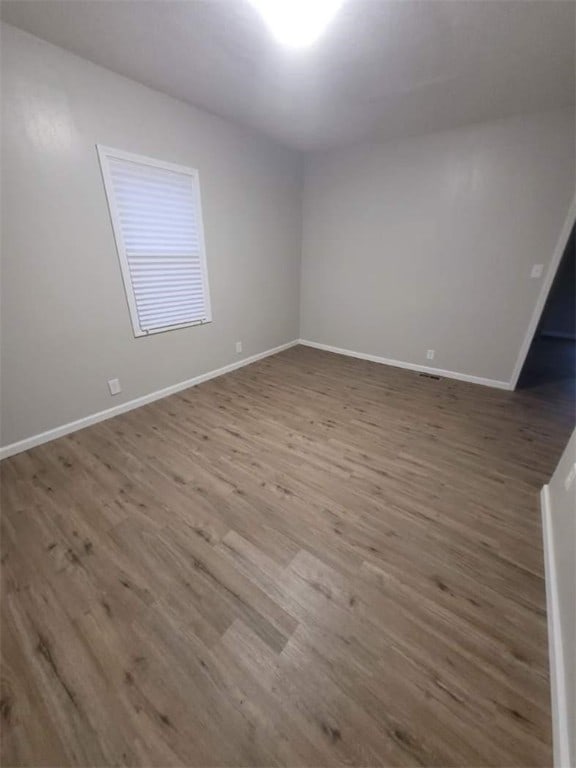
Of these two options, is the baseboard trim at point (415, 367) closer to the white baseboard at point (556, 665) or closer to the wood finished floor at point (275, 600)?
the wood finished floor at point (275, 600)

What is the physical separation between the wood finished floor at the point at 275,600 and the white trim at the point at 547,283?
1.02 metres

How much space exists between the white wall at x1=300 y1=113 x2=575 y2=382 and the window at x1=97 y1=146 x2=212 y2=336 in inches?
73.4

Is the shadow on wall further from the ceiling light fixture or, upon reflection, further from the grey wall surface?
the ceiling light fixture

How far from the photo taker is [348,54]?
1792 mm

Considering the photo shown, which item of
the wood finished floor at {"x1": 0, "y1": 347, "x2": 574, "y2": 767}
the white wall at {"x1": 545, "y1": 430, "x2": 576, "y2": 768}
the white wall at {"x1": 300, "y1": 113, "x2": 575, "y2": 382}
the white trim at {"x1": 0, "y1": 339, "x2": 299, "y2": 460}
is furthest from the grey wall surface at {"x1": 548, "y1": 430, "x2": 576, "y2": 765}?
the white trim at {"x1": 0, "y1": 339, "x2": 299, "y2": 460}

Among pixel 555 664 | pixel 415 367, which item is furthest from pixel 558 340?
pixel 555 664

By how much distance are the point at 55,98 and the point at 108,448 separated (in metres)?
2.36

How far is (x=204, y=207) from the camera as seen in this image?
114 inches

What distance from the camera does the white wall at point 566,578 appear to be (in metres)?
0.89

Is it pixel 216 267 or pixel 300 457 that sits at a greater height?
pixel 216 267

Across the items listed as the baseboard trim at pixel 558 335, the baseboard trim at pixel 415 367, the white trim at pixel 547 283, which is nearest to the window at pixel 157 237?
the baseboard trim at pixel 415 367

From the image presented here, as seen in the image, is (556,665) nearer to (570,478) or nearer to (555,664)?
(555,664)

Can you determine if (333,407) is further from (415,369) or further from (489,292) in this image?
(489,292)

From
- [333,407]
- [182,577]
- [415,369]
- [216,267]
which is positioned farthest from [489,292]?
[182,577]
